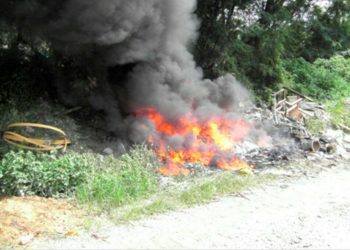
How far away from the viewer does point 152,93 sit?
10156 mm

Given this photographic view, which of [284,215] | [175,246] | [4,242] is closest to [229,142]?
[284,215]

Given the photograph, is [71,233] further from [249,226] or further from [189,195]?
[249,226]

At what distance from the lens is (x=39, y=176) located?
6.93m

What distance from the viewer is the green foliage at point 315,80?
18.2 m

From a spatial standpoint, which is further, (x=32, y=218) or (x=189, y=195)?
(x=189, y=195)

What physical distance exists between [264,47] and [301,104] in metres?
2.17

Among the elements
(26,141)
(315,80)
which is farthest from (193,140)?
(315,80)

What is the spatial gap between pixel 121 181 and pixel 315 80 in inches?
548

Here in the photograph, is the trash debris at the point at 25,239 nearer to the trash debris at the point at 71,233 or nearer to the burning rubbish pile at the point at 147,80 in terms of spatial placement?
the trash debris at the point at 71,233

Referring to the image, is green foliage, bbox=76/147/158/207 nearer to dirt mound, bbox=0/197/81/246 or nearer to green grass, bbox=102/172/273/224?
green grass, bbox=102/172/273/224

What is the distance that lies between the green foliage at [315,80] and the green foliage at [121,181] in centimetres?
1049

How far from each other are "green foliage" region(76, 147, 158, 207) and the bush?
213 millimetres

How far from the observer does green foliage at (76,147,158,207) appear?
268 inches

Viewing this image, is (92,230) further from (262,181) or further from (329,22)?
(329,22)
